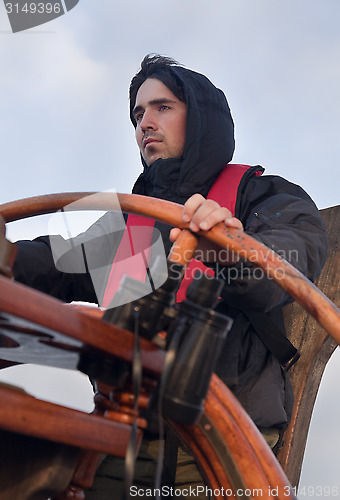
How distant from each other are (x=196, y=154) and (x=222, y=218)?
0.82 metres

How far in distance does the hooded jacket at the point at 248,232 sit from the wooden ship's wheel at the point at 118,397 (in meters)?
0.28

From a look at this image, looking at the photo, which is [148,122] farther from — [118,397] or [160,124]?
[118,397]

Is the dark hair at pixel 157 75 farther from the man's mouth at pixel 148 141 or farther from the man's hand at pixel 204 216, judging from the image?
the man's hand at pixel 204 216

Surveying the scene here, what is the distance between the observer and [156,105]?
5.88 feet

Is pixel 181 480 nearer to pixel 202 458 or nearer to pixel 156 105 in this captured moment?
pixel 202 458

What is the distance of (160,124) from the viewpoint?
1.74 metres

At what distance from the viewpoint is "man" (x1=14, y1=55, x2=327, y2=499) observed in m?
1.08

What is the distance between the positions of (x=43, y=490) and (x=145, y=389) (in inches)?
7.3

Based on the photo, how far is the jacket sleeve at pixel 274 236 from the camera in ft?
3.50

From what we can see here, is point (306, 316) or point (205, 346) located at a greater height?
point (306, 316)

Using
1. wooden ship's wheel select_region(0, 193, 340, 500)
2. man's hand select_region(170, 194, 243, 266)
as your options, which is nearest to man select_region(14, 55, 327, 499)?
man's hand select_region(170, 194, 243, 266)

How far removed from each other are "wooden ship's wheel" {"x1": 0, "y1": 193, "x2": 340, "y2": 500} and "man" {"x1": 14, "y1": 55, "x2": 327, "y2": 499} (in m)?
0.11

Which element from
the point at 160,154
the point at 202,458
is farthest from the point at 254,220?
the point at 202,458

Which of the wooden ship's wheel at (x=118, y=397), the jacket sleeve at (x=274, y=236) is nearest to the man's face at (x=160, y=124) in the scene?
the jacket sleeve at (x=274, y=236)
